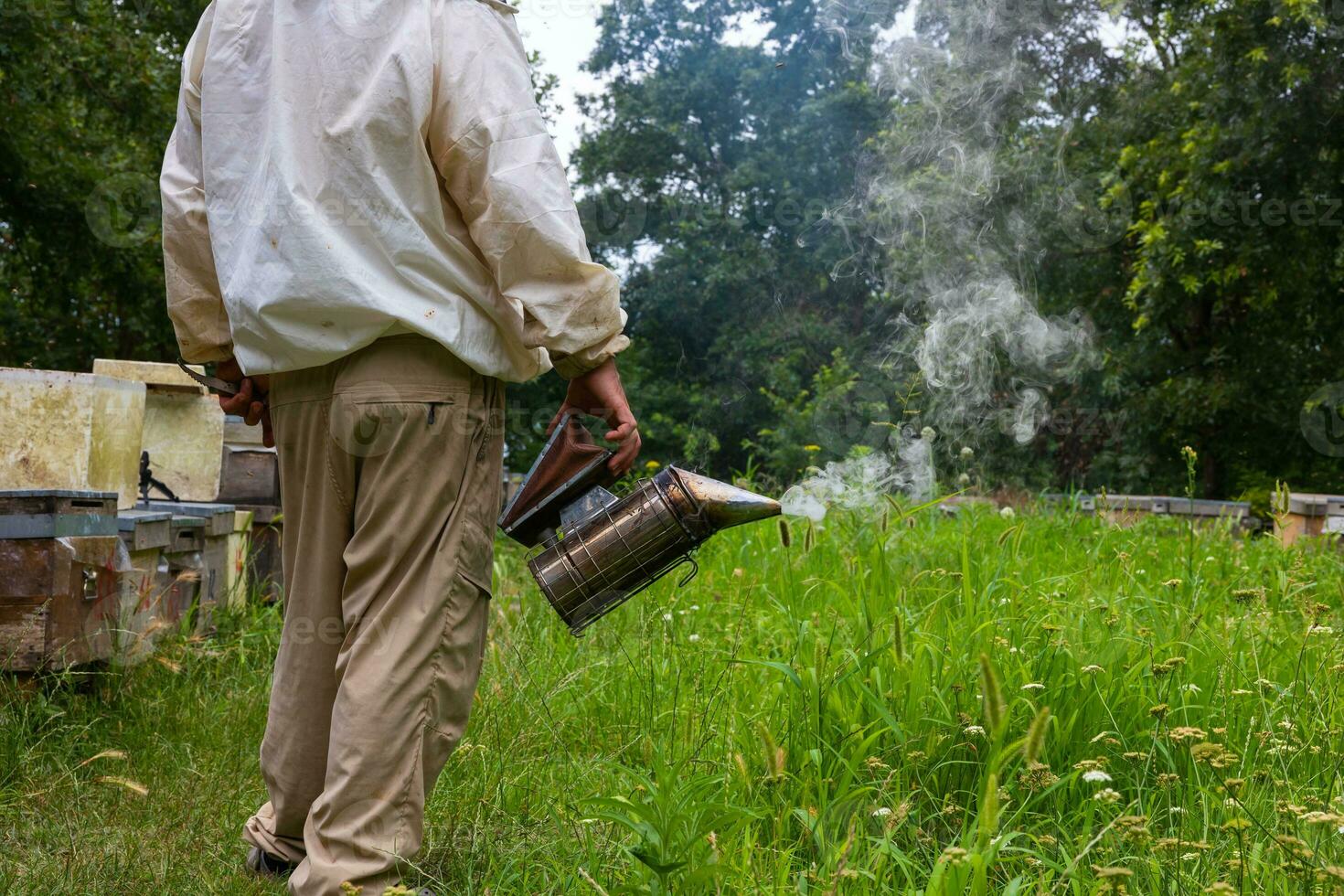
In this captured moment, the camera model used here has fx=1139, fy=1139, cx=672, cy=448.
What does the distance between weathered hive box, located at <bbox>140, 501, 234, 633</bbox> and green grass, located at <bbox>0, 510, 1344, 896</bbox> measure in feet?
1.21

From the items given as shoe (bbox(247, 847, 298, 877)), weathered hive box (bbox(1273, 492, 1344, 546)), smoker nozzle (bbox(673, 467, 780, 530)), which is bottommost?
weathered hive box (bbox(1273, 492, 1344, 546))

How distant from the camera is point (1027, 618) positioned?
3.15m

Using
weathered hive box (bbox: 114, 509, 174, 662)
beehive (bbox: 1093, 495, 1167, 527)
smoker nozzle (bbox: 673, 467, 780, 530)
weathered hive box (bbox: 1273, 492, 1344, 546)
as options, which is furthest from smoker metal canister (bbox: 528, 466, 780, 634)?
weathered hive box (bbox: 1273, 492, 1344, 546)

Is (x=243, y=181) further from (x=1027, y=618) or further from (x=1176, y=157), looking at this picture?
(x=1176, y=157)

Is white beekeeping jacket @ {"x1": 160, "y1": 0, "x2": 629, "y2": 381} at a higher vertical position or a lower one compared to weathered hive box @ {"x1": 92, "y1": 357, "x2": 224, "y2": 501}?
higher

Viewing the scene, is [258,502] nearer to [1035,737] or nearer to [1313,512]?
[1035,737]

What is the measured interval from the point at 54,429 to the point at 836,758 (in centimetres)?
282

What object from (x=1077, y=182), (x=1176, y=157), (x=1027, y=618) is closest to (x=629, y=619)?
(x=1027, y=618)

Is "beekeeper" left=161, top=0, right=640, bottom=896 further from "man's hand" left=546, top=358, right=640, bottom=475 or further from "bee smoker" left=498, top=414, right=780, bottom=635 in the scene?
"bee smoker" left=498, top=414, right=780, bottom=635

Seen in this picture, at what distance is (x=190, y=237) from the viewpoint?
2.47 metres

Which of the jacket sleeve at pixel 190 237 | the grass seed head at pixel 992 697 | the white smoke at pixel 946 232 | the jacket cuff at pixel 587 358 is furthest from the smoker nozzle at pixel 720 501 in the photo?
the white smoke at pixel 946 232

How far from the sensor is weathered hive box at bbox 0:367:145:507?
3.71 metres

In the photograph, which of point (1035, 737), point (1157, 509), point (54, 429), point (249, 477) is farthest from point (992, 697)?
point (1157, 509)

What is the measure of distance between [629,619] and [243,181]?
2.59 meters
